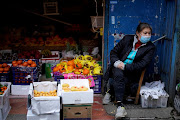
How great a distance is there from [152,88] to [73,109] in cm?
188

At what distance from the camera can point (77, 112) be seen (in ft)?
12.1

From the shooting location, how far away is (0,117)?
374cm

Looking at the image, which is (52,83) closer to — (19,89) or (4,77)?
(19,89)

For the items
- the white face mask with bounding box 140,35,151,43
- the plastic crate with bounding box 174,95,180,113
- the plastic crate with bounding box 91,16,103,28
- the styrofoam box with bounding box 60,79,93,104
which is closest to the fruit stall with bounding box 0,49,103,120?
the styrofoam box with bounding box 60,79,93,104

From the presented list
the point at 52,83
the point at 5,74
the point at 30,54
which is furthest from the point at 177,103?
the point at 30,54

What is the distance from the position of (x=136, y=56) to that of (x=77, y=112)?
1.62 m

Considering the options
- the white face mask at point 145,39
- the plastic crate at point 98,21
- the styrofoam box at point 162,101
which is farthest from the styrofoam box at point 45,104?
the plastic crate at point 98,21

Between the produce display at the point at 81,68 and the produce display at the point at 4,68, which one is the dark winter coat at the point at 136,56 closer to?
the produce display at the point at 81,68

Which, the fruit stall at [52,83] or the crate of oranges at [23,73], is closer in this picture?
the fruit stall at [52,83]

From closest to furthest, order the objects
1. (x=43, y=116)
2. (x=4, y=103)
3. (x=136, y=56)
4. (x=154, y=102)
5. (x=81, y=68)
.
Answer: (x=43, y=116)
(x=4, y=103)
(x=136, y=56)
(x=154, y=102)
(x=81, y=68)

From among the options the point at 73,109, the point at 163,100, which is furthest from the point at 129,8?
the point at 73,109

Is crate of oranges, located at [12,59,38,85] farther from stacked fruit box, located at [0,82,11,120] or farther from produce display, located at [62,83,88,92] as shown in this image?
produce display, located at [62,83,88,92]

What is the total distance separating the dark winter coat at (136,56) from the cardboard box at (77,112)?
1.05 meters

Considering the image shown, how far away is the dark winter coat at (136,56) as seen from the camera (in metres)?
4.19
